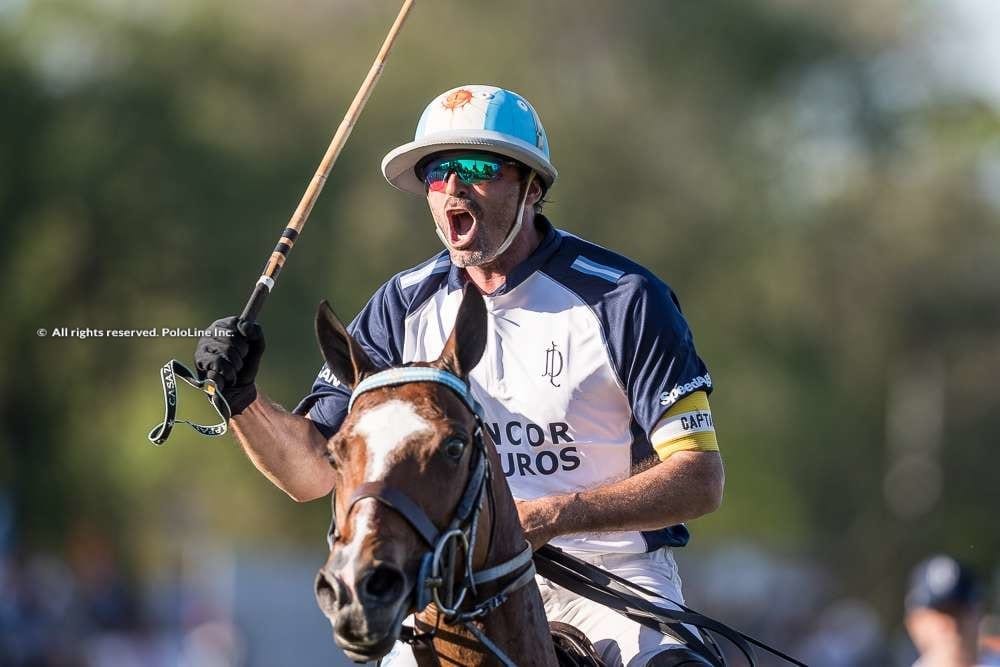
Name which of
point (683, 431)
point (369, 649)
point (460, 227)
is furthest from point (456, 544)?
point (460, 227)

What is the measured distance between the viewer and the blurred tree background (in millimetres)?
25016

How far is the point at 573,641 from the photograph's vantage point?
495 cm

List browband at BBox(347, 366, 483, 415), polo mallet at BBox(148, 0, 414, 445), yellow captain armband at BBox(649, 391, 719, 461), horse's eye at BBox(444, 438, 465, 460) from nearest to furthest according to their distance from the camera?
horse's eye at BBox(444, 438, 465, 460) < browband at BBox(347, 366, 483, 415) < yellow captain armband at BBox(649, 391, 719, 461) < polo mallet at BBox(148, 0, 414, 445)

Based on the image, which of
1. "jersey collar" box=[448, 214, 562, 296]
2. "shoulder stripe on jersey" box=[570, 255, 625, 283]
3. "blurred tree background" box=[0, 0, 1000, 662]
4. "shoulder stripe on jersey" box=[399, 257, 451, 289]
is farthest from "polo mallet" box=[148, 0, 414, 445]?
"blurred tree background" box=[0, 0, 1000, 662]

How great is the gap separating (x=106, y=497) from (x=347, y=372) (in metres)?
23.0

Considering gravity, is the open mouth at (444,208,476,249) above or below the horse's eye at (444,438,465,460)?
above

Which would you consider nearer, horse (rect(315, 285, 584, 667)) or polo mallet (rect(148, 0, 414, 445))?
horse (rect(315, 285, 584, 667))

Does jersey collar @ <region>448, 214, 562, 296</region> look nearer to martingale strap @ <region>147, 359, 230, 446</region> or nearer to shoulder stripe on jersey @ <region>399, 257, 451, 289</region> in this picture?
shoulder stripe on jersey @ <region>399, 257, 451, 289</region>

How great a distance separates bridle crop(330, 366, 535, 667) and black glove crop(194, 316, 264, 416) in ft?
3.76

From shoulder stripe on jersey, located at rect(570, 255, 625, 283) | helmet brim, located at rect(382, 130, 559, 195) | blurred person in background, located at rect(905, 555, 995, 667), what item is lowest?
blurred person in background, located at rect(905, 555, 995, 667)

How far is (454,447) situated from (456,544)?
24cm

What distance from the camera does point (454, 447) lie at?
4.06m

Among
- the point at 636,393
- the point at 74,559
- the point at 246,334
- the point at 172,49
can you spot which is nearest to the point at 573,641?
the point at 636,393

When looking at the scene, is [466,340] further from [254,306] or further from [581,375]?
[254,306]
